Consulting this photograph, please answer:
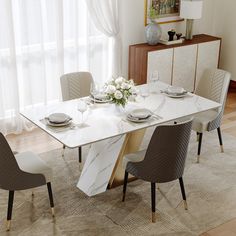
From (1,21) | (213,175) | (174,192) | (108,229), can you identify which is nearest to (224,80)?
(213,175)

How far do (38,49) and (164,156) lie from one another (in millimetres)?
2486

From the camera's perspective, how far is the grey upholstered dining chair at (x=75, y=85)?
4.98m

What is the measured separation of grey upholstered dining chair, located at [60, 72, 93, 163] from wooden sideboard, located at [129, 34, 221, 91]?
4.00 ft

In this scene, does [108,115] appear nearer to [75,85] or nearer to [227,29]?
[75,85]

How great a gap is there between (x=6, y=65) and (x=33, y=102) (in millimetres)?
587

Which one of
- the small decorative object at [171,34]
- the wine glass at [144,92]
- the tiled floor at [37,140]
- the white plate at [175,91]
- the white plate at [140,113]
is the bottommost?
the tiled floor at [37,140]

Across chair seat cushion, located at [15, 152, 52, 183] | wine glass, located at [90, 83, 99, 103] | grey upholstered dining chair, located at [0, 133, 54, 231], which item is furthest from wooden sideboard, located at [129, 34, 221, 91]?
grey upholstered dining chair, located at [0, 133, 54, 231]

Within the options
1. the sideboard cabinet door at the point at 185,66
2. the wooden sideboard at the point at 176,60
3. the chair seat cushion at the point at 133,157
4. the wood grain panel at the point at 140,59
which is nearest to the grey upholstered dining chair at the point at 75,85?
the chair seat cushion at the point at 133,157

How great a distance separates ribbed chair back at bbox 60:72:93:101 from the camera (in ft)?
16.4

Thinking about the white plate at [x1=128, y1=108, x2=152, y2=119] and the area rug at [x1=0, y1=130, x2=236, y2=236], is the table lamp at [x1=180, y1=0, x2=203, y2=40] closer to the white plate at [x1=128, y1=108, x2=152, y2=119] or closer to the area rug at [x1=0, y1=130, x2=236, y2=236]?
the area rug at [x1=0, y1=130, x2=236, y2=236]

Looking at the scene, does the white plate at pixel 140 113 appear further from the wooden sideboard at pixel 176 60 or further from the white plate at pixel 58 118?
the wooden sideboard at pixel 176 60

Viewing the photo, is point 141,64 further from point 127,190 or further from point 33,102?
point 127,190

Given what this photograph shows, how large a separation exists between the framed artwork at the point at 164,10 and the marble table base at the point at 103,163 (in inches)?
103

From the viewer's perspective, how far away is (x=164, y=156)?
12.5ft
